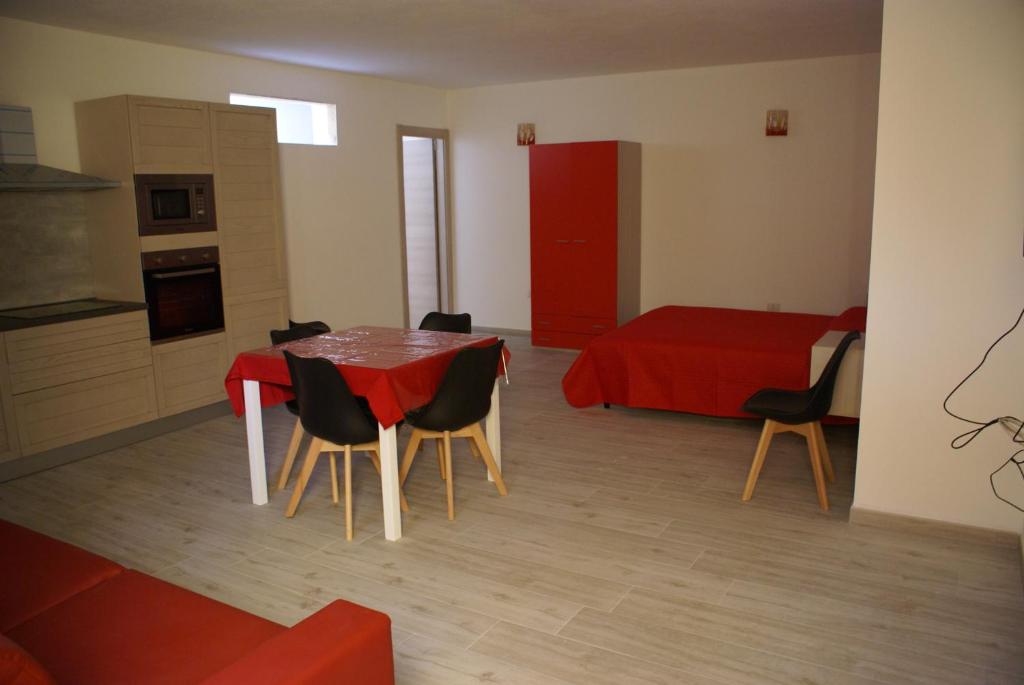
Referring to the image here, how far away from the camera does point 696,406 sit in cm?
503

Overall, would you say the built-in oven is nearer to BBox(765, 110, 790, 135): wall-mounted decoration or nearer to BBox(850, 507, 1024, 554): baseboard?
BBox(850, 507, 1024, 554): baseboard

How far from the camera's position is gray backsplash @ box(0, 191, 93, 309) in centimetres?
463

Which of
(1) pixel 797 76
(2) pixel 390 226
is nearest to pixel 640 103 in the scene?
(1) pixel 797 76

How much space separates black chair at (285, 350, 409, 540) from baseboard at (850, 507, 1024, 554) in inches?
85.7

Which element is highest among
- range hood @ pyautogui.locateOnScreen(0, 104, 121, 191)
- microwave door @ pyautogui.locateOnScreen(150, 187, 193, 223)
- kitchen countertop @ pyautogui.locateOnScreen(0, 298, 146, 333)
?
range hood @ pyautogui.locateOnScreen(0, 104, 121, 191)

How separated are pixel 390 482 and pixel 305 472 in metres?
0.50

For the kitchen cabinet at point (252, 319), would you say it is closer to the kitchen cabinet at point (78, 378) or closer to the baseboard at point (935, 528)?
the kitchen cabinet at point (78, 378)

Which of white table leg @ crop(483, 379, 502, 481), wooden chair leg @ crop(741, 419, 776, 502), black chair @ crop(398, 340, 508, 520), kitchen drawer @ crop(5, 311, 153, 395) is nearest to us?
black chair @ crop(398, 340, 508, 520)

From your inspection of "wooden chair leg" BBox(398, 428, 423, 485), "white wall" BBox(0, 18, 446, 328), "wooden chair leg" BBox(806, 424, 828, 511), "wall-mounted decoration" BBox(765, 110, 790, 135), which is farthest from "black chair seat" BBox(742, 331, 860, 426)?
"white wall" BBox(0, 18, 446, 328)

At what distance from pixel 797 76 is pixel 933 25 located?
360 cm

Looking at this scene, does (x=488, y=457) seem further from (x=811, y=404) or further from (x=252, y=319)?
(x=252, y=319)

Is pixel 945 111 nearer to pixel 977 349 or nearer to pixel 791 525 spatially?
pixel 977 349

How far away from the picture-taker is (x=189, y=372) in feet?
17.0

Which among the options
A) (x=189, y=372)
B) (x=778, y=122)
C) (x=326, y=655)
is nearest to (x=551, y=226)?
(x=778, y=122)
